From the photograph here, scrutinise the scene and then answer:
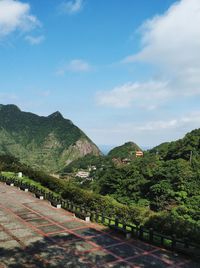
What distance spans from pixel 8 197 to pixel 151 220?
44.1 feet

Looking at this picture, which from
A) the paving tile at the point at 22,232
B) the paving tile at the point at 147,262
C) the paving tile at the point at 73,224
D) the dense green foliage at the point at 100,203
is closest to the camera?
the paving tile at the point at 147,262

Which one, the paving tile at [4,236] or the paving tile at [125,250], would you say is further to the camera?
the paving tile at [4,236]

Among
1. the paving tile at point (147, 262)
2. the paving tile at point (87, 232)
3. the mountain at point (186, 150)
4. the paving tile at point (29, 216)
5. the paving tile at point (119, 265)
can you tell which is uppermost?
the mountain at point (186, 150)

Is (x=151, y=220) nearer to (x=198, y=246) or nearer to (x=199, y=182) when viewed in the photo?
(x=198, y=246)

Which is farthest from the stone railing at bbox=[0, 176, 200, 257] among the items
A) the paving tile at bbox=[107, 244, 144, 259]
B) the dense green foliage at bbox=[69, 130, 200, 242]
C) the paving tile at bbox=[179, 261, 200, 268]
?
the dense green foliage at bbox=[69, 130, 200, 242]

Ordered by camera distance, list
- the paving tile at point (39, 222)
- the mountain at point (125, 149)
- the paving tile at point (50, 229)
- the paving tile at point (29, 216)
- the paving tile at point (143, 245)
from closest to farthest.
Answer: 1. the paving tile at point (143, 245)
2. the paving tile at point (50, 229)
3. the paving tile at point (39, 222)
4. the paving tile at point (29, 216)
5. the mountain at point (125, 149)

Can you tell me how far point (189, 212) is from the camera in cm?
4184

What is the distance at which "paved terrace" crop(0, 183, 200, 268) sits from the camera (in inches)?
570

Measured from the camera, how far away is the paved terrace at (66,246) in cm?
1448

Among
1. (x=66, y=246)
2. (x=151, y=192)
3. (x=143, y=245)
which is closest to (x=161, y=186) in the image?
(x=151, y=192)

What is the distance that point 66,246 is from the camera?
16.5 meters

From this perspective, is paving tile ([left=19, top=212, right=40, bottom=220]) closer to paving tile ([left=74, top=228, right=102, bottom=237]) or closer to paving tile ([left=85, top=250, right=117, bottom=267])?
paving tile ([left=74, top=228, right=102, bottom=237])

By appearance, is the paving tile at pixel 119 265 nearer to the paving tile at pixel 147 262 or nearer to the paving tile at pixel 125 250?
the paving tile at pixel 147 262

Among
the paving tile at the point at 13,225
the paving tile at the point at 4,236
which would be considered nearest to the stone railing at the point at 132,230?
the paving tile at the point at 13,225
